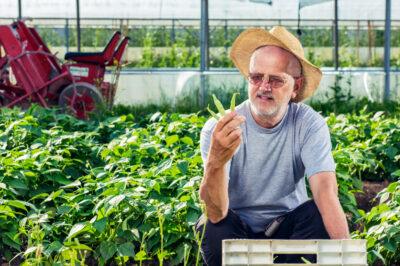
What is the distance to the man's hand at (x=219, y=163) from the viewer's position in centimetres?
323

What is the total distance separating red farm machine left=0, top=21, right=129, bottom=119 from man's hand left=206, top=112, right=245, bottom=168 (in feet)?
24.2

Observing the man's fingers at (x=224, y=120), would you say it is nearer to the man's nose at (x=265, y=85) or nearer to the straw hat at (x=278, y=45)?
the man's nose at (x=265, y=85)

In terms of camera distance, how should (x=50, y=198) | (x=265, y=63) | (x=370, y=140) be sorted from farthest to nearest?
(x=370, y=140) < (x=50, y=198) < (x=265, y=63)

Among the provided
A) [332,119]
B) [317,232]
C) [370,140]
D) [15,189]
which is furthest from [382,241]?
[332,119]

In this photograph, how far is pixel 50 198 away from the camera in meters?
4.99

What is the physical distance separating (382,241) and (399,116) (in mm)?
4767

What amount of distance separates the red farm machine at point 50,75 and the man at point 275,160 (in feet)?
22.0

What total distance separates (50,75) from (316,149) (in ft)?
25.3

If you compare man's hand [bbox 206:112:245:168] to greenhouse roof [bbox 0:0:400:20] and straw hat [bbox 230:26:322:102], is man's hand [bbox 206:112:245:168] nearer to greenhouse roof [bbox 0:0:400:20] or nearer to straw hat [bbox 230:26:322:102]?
straw hat [bbox 230:26:322:102]

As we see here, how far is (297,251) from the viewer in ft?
9.23

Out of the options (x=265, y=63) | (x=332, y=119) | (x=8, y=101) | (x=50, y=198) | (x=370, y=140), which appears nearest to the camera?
(x=265, y=63)

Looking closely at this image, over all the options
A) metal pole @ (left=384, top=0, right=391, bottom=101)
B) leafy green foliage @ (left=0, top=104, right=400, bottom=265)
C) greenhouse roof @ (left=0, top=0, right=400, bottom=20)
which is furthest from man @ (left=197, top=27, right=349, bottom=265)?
greenhouse roof @ (left=0, top=0, right=400, bottom=20)

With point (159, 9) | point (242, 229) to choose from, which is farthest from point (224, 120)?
point (159, 9)

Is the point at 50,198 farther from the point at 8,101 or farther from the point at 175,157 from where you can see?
the point at 8,101
